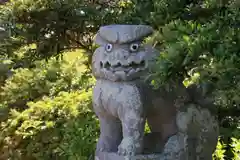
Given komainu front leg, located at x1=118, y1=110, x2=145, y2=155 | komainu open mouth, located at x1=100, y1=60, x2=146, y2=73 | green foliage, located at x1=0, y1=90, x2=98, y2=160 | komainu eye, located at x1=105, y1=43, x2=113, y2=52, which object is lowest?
green foliage, located at x1=0, y1=90, x2=98, y2=160

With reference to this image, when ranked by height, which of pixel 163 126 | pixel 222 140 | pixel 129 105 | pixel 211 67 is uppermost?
pixel 211 67

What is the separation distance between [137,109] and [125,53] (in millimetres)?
189

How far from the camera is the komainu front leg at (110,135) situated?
60.9 inches

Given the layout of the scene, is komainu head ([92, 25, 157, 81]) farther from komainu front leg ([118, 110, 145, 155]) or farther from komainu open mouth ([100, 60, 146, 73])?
komainu front leg ([118, 110, 145, 155])

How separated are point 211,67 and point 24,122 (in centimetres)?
211

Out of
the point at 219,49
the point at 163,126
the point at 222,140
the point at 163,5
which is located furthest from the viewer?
the point at 222,140

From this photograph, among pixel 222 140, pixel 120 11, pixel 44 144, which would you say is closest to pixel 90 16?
pixel 120 11

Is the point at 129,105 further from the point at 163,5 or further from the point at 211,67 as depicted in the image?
the point at 211,67

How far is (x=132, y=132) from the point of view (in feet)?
4.68

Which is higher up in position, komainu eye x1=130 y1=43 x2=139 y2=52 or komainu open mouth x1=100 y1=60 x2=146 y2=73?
komainu eye x1=130 y1=43 x2=139 y2=52

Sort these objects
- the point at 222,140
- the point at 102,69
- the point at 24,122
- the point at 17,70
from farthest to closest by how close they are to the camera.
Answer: the point at 17,70 < the point at 24,122 < the point at 222,140 < the point at 102,69

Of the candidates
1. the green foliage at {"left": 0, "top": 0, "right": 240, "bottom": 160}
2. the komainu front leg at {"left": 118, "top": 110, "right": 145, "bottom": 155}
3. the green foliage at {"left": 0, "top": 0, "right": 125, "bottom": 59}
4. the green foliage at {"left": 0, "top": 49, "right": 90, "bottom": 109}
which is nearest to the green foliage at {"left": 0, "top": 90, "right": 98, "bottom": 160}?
the green foliage at {"left": 0, "top": 0, "right": 240, "bottom": 160}

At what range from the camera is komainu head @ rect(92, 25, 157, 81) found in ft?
4.60

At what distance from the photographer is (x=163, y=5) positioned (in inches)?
51.8
